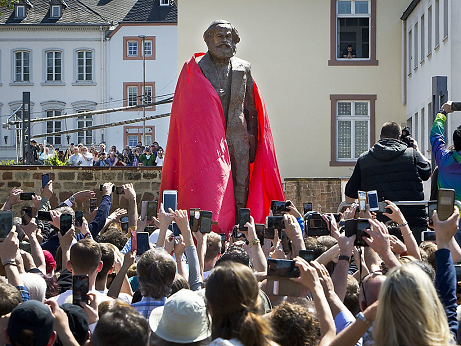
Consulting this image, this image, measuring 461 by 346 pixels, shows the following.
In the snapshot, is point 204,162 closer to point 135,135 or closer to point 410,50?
point 410,50

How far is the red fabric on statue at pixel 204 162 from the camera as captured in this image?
34.5ft

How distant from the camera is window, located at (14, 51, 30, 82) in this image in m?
53.4

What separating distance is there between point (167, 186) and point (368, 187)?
118 inches

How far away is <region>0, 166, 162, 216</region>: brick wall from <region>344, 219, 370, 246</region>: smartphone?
12.0 meters

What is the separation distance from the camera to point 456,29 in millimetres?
21547

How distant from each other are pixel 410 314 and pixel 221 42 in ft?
25.4

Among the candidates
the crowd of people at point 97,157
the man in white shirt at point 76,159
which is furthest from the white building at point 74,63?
the man in white shirt at point 76,159

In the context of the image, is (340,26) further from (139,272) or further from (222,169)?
(139,272)

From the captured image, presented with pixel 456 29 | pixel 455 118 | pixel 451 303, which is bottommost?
pixel 451 303

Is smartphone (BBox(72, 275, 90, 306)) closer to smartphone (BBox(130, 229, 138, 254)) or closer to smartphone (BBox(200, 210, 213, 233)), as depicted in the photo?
smartphone (BBox(130, 229, 138, 254))

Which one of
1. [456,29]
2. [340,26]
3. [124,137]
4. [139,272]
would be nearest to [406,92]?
[340,26]

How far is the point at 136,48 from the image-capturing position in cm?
5188

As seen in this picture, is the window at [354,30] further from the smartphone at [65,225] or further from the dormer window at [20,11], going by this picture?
the dormer window at [20,11]

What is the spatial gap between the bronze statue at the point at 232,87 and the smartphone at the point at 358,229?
6093 mm
